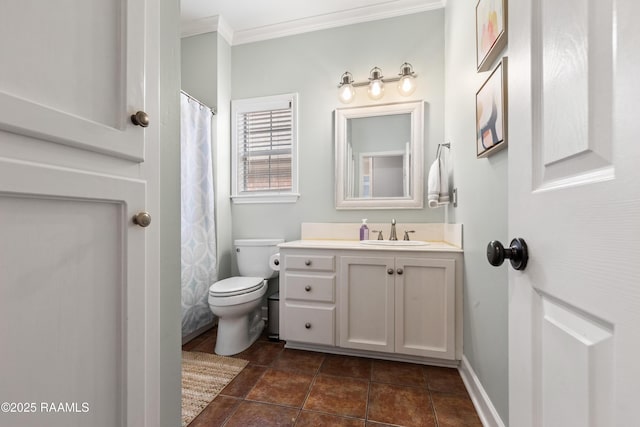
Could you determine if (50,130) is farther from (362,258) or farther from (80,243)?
(362,258)

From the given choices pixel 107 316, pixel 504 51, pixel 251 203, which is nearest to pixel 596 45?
pixel 504 51

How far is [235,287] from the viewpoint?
182cm

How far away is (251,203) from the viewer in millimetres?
2443

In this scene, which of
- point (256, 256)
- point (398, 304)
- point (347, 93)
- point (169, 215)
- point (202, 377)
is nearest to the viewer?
point (169, 215)

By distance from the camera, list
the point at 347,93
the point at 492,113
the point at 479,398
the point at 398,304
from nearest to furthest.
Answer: the point at 492,113
the point at 479,398
the point at 398,304
the point at 347,93

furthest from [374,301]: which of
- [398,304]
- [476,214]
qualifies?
[476,214]

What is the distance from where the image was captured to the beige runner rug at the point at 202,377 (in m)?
1.28

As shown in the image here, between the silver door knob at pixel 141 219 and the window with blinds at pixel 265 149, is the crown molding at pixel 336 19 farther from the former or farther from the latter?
the silver door knob at pixel 141 219

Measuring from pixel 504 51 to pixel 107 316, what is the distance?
152cm

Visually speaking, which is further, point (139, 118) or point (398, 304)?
point (398, 304)

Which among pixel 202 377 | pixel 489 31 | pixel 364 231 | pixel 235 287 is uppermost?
pixel 489 31

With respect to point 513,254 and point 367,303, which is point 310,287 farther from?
point 513,254

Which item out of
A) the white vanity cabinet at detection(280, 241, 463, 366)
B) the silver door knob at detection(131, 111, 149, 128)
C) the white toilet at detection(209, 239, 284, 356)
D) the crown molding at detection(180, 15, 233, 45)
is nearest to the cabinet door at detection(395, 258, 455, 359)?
the white vanity cabinet at detection(280, 241, 463, 366)

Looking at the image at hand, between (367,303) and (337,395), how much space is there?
548 mm
